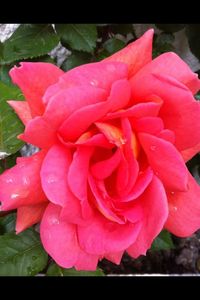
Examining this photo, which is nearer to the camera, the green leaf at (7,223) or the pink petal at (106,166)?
the pink petal at (106,166)

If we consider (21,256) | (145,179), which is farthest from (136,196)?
(21,256)

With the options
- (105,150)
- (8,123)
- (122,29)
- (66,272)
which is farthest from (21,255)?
(122,29)

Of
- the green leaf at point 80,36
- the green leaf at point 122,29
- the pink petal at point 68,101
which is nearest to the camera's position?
the pink petal at point 68,101

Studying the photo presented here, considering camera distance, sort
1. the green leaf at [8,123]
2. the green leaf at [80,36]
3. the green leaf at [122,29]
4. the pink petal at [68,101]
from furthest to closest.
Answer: the green leaf at [122,29] → the green leaf at [80,36] → the green leaf at [8,123] → the pink petal at [68,101]

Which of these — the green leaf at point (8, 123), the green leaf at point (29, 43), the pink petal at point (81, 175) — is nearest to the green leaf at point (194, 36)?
the green leaf at point (29, 43)

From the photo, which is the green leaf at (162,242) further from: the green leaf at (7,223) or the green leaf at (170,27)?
the green leaf at (170,27)
